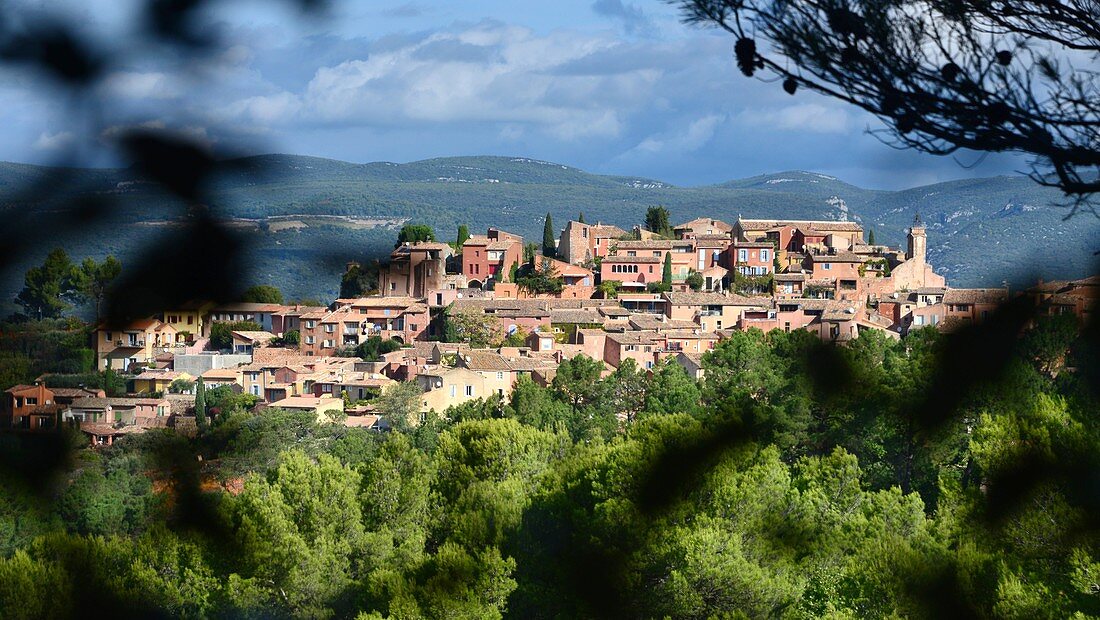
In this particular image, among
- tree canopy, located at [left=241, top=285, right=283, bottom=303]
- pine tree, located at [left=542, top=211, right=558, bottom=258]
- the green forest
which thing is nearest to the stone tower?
pine tree, located at [left=542, top=211, right=558, bottom=258]

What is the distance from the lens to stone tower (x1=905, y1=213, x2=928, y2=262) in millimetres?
36656

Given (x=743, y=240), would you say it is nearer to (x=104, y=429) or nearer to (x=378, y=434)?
(x=378, y=434)

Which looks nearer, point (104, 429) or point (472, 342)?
point (104, 429)

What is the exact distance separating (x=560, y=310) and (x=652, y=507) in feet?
103

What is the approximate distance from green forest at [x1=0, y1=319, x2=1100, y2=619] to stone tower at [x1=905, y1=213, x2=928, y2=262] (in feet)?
46.4

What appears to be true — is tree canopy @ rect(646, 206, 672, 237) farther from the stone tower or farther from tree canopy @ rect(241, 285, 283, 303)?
tree canopy @ rect(241, 285, 283, 303)

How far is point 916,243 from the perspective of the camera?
36938mm

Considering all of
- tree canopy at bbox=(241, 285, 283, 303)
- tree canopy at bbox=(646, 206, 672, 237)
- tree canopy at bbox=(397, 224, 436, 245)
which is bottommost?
tree canopy at bbox=(241, 285, 283, 303)

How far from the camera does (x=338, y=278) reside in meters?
1.76

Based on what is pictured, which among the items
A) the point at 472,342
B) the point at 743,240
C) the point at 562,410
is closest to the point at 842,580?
the point at 562,410

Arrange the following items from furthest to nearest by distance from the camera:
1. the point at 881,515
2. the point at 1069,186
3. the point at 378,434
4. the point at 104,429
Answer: the point at 378,434, the point at 881,515, the point at 104,429, the point at 1069,186

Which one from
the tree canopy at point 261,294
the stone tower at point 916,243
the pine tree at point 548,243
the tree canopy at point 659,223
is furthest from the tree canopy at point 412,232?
the tree canopy at point 659,223

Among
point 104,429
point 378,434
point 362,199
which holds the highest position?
point 362,199

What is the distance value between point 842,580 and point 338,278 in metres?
10.5
